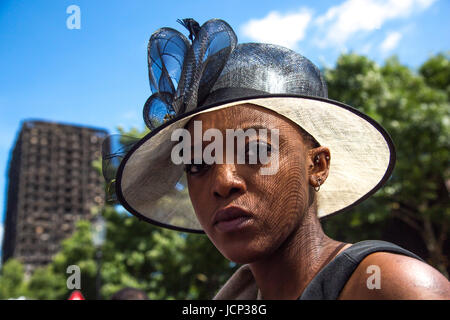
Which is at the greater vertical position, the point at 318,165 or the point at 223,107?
the point at 223,107

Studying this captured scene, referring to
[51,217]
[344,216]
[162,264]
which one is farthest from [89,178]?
[344,216]

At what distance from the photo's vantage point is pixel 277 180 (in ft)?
4.63

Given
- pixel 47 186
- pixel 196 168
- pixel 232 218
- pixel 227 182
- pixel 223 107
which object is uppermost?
pixel 47 186

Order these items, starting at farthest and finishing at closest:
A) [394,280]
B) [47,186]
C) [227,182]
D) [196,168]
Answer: [47,186], [196,168], [227,182], [394,280]

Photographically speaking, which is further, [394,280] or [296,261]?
[296,261]

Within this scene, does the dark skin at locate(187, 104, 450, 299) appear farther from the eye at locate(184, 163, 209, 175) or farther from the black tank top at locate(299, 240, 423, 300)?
the black tank top at locate(299, 240, 423, 300)

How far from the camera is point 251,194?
138 centimetres

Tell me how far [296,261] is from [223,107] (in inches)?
24.8

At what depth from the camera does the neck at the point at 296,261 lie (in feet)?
4.72

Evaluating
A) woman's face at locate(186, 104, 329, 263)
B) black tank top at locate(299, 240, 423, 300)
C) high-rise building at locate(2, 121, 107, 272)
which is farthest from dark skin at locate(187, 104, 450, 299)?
high-rise building at locate(2, 121, 107, 272)

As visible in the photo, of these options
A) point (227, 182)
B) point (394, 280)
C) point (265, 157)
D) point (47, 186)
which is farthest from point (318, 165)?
point (47, 186)

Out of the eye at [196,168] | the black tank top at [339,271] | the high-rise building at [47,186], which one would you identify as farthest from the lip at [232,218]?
the high-rise building at [47,186]

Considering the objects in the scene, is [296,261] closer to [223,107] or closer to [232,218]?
[232,218]

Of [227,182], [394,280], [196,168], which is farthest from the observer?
[196,168]
